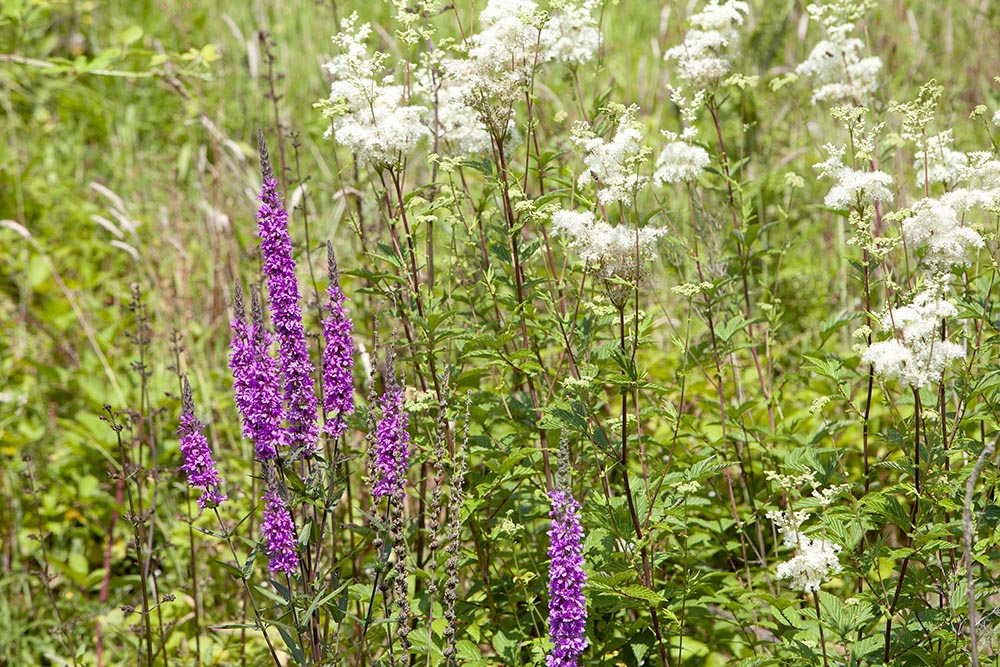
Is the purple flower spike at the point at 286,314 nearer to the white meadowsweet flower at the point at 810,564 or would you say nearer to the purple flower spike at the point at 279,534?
the purple flower spike at the point at 279,534

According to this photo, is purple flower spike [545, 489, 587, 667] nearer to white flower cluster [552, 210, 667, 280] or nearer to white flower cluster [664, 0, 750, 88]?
white flower cluster [552, 210, 667, 280]

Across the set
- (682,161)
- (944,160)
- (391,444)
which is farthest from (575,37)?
(391,444)

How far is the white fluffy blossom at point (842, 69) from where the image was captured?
331cm

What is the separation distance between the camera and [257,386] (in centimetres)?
224

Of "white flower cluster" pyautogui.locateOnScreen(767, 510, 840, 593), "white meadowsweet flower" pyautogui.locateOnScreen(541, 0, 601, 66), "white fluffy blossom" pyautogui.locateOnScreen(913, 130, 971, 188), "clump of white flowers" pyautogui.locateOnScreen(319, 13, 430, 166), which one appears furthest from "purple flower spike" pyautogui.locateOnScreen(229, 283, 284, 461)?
"white fluffy blossom" pyautogui.locateOnScreen(913, 130, 971, 188)

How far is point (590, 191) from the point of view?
3008 millimetres

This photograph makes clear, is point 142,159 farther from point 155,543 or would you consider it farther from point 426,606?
point 426,606

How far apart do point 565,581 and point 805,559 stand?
1.83 ft

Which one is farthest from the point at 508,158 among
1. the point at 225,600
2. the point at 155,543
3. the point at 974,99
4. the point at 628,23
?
the point at 628,23

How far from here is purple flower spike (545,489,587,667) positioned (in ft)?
6.51

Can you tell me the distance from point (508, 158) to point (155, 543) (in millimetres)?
2426

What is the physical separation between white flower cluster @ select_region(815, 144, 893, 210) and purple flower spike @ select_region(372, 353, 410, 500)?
118cm

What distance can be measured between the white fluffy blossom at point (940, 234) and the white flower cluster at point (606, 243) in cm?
62

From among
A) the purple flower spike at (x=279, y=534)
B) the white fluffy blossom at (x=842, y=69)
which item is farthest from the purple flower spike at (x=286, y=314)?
the white fluffy blossom at (x=842, y=69)
